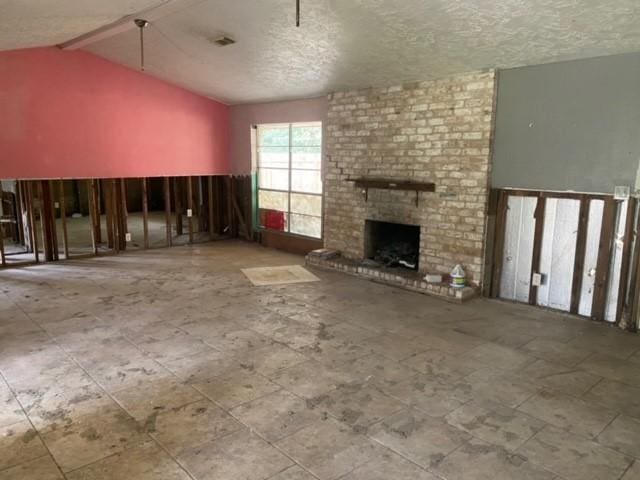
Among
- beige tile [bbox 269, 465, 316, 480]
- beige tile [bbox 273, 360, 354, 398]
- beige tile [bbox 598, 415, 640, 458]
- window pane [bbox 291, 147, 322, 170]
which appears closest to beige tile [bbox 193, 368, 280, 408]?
beige tile [bbox 273, 360, 354, 398]

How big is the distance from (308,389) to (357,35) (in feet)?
11.8

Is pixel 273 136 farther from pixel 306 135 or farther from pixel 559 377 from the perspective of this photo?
pixel 559 377

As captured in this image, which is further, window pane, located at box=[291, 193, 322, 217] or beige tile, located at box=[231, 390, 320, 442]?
window pane, located at box=[291, 193, 322, 217]

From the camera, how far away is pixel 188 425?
296 centimetres

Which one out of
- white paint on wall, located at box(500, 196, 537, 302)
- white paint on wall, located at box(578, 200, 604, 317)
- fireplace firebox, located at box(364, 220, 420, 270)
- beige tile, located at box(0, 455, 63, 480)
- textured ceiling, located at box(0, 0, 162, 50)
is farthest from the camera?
fireplace firebox, located at box(364, 220, 420, 270)

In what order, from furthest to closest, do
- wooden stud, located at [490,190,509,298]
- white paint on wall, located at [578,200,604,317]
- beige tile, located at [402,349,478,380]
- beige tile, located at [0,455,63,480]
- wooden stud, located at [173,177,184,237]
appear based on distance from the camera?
wooden stud, located at [173,177,184,237] < wooden stud, located at [490,190,509,298] < white paint on wall, located at [578,200,604,317] < beige tile, located at [402,349,478,380] < beige tile, located at [0,455,63,480]

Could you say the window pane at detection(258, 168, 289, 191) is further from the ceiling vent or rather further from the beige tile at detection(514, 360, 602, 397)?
the beige tile at detection(514, 360, 602, 397)

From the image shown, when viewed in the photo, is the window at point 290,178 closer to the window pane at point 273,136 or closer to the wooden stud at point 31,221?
the window pane at point 273,136

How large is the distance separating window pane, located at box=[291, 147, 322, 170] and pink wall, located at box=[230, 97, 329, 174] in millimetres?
480

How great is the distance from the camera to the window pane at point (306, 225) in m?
7.93

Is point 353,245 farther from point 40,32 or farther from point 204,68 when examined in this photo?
point 40,32

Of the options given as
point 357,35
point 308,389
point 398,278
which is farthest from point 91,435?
point 357,35

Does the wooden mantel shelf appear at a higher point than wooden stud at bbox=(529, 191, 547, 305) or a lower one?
higher

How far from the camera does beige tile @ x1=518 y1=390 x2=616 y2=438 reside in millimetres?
2986
